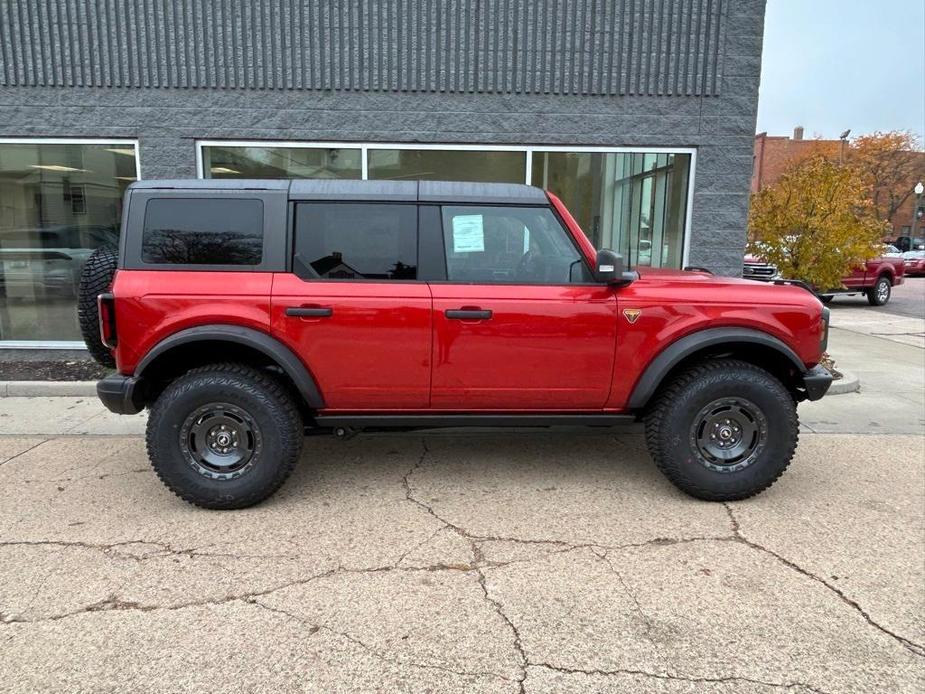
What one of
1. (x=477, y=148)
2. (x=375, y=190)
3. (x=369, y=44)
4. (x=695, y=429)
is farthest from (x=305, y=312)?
(x=369, y=44)

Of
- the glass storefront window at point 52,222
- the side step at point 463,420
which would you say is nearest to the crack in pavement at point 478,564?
the side step at point 463,420

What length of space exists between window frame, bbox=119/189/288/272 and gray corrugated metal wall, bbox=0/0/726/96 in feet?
12.6

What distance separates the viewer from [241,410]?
366 cm

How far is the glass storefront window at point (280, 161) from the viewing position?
282 inches

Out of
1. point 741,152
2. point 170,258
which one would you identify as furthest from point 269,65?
point 741,152

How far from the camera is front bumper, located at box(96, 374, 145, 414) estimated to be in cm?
359

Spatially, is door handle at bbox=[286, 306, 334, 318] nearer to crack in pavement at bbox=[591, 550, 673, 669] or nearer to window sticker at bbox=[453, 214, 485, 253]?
window sticker at bbox=[453, 214, 485, 253]

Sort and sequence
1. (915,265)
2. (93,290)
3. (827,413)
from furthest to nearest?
1. (915,265)
2. (827,413)
3. (93,290)

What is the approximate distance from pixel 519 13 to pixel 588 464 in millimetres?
5195

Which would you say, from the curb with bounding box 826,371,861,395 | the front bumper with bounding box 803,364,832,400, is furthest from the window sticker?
the curb with bounding box 826,371,861,395

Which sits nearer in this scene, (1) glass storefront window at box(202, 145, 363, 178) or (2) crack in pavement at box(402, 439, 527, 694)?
(2) crack in pavement at box(402, 439, 527, 694)

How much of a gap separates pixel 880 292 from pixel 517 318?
16.2 metres

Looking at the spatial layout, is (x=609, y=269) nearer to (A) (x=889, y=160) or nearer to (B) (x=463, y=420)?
(B) (x=463, y=420)

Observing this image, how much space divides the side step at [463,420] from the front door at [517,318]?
62 mm
